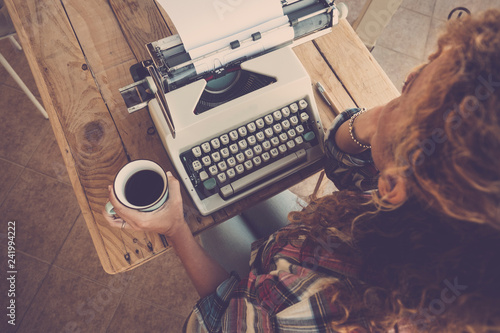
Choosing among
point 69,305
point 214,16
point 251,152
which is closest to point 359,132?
point 251,152

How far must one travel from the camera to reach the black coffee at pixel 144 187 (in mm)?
964

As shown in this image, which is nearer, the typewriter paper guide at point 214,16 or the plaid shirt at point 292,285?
the plaid shirt at point 292,285

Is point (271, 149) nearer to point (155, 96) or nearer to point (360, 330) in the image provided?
point (155, 96)

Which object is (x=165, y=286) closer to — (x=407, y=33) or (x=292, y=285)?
(x=292, y=285)

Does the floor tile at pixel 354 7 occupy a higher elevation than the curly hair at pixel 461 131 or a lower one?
higher

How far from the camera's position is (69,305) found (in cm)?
192

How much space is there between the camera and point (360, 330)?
2.54 feet

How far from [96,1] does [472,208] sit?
4.67 feet

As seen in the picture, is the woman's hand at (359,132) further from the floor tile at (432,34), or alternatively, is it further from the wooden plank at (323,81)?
the floor tile at (432,34)

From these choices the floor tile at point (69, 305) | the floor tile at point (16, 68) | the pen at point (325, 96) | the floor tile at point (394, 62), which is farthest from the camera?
the floor tile at point (394, 62)

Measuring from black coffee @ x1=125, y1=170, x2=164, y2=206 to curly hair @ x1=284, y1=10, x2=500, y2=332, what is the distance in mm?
579

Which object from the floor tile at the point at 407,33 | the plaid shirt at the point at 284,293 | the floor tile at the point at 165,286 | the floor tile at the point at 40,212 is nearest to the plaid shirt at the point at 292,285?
the plaid shirt at the point at 284,293

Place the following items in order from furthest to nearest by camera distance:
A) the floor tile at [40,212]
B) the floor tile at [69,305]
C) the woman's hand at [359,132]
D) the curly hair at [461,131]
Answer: the floor tile at [40,212], the floor tile at [69,305], the woman's hand at [359,132], the curly hair at [461,131]

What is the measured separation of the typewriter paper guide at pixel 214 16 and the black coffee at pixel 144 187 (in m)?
0.42
